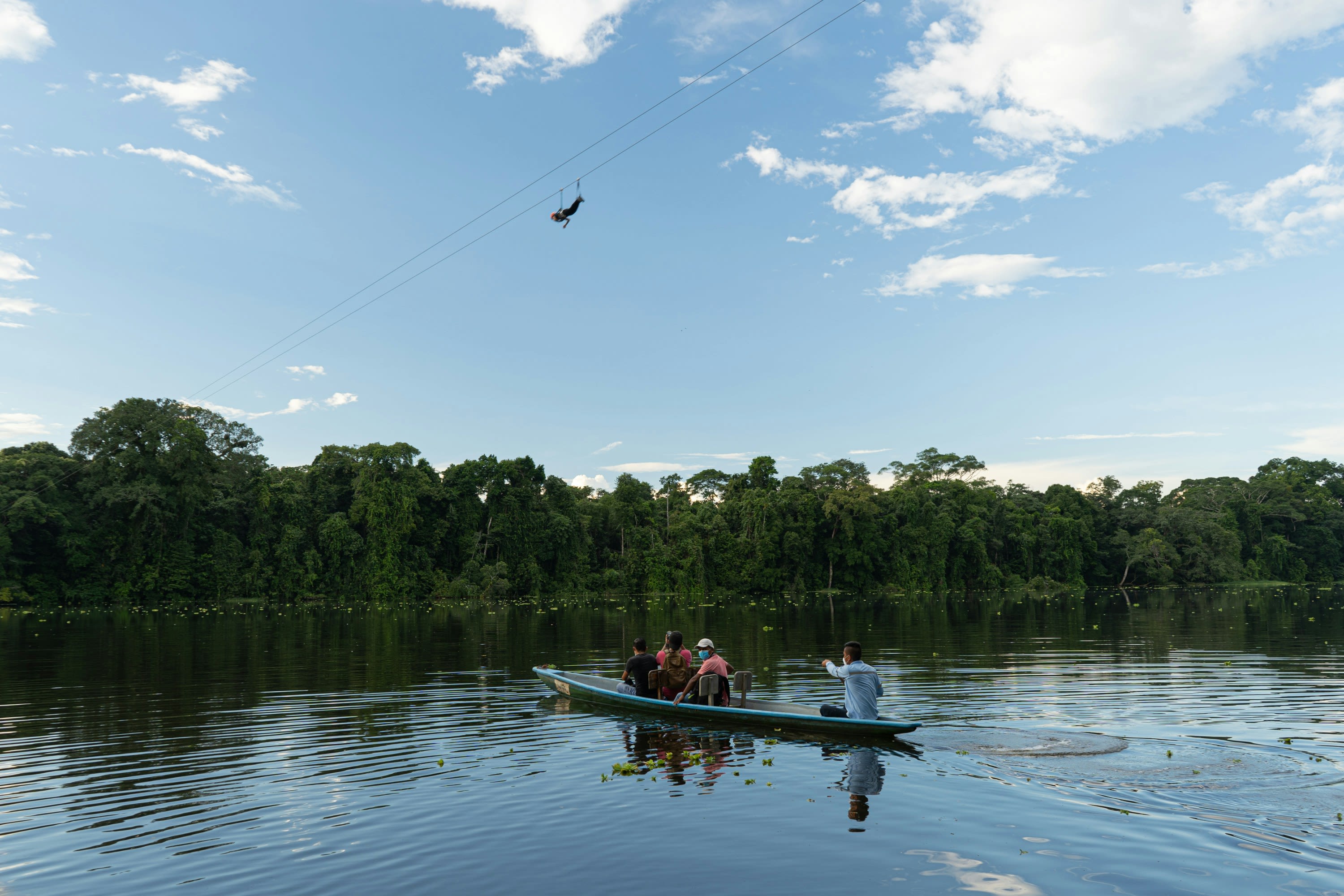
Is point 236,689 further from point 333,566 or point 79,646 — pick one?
point 333,566

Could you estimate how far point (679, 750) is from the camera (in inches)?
556

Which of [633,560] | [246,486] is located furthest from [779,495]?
[246,486]

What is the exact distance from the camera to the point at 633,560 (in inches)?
3807

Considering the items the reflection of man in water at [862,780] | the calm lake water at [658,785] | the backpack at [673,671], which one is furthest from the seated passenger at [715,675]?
the reflection of man in water at [862,780]

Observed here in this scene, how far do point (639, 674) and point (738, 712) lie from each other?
2990 mm

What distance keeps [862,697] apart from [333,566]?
78.8 meters

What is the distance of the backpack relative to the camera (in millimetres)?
17406

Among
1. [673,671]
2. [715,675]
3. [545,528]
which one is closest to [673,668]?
[673,671]

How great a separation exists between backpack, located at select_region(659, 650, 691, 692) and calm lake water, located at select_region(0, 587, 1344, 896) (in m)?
0.87

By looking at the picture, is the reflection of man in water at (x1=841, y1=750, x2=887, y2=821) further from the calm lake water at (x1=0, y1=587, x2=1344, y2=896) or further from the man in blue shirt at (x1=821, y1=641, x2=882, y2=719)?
the man in blue shirt at (x1=821, y1=641, x2=882, y2=719)

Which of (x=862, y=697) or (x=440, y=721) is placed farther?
(x=440, y=721)

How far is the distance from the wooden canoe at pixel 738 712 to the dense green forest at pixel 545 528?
2558 inches

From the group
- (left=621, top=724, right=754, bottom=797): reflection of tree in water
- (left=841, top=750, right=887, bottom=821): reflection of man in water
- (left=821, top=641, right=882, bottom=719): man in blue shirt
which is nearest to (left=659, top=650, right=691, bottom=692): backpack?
(left=621, top=724, right=754, bottom=797): reflection of tree in water

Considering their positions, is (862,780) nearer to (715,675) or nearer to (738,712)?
(738,712)
